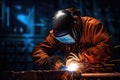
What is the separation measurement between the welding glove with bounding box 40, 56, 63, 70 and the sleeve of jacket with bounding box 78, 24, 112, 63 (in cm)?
32

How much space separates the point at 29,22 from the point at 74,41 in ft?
29.4

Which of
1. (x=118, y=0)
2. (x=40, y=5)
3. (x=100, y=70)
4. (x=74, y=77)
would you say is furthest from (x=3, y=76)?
(x=118, y=0)

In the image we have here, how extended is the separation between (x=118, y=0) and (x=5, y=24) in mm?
5122

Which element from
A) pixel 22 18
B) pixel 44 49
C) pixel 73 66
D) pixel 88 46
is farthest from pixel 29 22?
pixel 73 66

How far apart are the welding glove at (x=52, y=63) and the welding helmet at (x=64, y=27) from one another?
0.37 metres

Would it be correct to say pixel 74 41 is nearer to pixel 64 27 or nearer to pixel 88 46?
pixel 64 27

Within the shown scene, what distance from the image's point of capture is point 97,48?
15.4 ft

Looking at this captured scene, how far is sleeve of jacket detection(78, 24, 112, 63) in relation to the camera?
15.0 ft

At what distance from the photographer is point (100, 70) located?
14.2 feet

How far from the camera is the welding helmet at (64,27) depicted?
427 centimetres

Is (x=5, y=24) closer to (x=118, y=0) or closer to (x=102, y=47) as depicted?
(x=118, y=0)

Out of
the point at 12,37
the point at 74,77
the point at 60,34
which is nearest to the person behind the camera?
the point at 74,77

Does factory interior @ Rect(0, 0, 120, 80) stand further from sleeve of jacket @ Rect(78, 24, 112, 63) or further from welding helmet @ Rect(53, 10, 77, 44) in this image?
welding helmet @ Rect(53, 10, 77, 44)

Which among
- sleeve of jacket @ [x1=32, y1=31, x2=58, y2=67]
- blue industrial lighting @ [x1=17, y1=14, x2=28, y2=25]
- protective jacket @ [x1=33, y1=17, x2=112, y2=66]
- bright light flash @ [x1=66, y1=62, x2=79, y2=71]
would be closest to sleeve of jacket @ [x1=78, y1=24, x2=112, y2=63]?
protective jacket @ [x1=33, y1=17, x2=112, y2=66]
